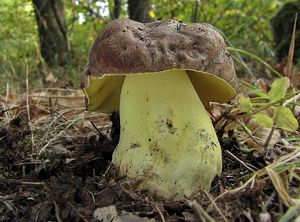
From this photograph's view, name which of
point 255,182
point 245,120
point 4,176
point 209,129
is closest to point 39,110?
point 4,176

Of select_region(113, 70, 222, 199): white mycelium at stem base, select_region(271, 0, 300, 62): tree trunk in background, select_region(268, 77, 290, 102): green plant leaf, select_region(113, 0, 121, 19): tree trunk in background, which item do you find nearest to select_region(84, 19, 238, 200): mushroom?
select_region(113, 70, 222, 199): white mycelium at stem base

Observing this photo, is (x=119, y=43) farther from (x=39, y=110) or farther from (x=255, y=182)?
(x=39, y=110)

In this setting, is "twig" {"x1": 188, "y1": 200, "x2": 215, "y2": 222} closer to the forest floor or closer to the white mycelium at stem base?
the forest floor

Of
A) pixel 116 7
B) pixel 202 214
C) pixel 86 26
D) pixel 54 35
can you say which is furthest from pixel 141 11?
pixel 202 214

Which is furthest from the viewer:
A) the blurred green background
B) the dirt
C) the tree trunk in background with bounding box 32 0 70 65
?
the tree trunk in background with bounding box 32 0 70 65

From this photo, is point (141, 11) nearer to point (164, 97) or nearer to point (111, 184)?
point (164, 97)

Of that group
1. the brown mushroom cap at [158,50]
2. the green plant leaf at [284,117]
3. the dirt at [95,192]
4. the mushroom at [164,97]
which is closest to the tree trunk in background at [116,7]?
the dirt at [95,192]
